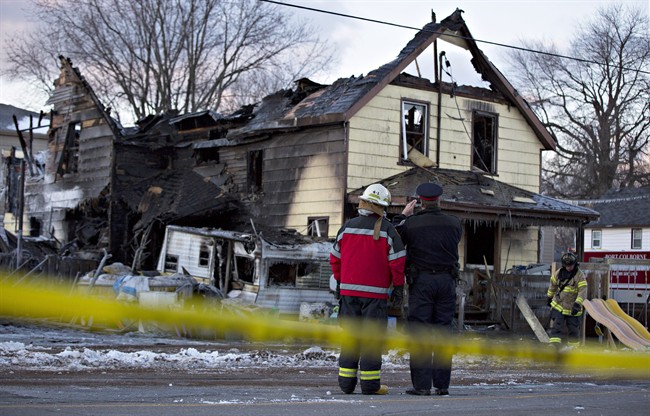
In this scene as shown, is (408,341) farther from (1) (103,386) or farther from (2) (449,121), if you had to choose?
(2) (449,121)

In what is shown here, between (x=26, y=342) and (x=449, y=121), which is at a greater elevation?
(x=449, y=121)

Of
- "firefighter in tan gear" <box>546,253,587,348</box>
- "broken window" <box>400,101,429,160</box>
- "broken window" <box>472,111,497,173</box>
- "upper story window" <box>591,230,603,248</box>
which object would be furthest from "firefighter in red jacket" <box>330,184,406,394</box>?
"upper story window" <box>591,230,603,248</box>

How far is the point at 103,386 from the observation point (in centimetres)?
930

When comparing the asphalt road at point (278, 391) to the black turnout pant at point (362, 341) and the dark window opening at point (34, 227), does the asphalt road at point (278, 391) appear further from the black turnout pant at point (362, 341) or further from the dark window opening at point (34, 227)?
the dark window opening at point (34, 227)

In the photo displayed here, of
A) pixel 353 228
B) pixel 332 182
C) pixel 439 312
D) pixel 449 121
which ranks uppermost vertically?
pixel 449 121

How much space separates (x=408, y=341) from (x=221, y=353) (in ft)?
20.5

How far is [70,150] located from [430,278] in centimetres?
2587

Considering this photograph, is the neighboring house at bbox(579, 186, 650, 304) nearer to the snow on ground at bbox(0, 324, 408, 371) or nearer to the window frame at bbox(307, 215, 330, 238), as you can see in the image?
the window frame at bbox(307, 215, 330, 238)

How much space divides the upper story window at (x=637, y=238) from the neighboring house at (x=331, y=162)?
1054 inches

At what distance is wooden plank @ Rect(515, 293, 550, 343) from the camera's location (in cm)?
2008

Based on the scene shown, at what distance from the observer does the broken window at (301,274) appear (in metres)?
21.7

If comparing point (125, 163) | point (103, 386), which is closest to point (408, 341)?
point (103, 386)

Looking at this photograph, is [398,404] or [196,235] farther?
[196,235]

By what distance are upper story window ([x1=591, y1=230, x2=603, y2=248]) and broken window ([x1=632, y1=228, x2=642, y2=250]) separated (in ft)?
8.21
